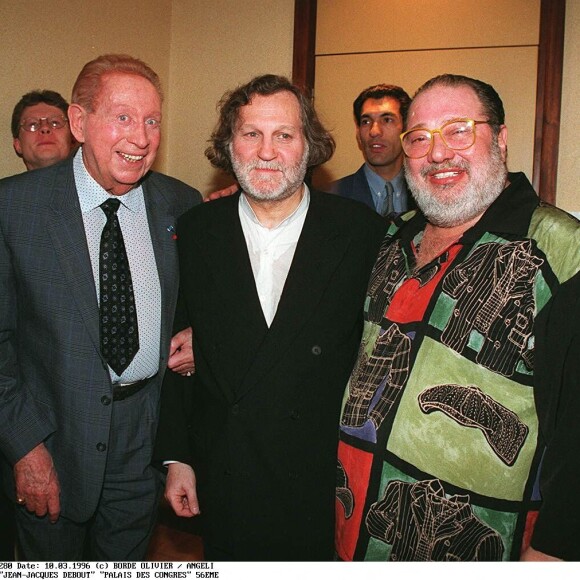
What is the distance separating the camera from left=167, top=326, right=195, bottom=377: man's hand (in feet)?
6.82

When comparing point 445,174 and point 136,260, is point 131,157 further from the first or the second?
point 445,174

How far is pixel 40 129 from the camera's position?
2986 mm

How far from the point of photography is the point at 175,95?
173 inches

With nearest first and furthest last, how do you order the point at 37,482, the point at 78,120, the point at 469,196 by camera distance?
the point at 469,196, the point at 37,482, the point at 78,120

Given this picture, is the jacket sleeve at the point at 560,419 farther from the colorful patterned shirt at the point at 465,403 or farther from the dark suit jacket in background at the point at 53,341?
the dark suit jacket in background at the point at 53,341

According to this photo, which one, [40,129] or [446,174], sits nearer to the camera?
[446,174]

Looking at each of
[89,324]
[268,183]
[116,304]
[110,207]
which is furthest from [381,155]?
[89,324]

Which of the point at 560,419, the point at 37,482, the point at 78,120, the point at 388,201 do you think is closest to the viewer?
the point at 560,419

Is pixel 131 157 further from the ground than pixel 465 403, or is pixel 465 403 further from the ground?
pixel 131 157

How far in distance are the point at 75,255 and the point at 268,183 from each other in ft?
2.06

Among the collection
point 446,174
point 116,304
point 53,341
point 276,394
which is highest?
point 446,174

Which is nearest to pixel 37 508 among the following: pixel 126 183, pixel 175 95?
pixel 126 183

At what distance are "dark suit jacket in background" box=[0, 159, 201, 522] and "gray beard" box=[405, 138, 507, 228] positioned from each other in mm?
1034

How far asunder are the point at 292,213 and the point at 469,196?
0.58 m
